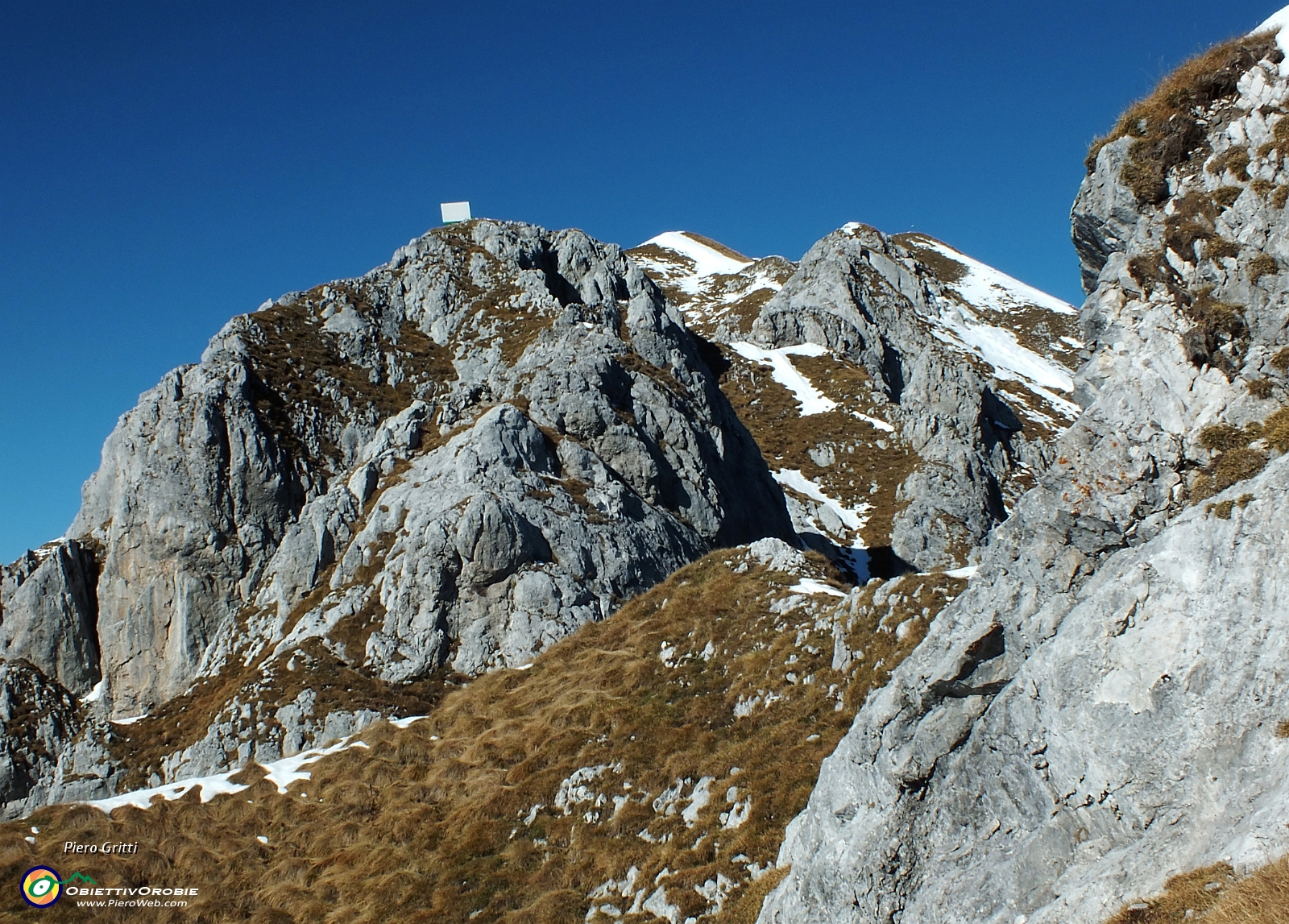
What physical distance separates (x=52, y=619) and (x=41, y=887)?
87.8ft

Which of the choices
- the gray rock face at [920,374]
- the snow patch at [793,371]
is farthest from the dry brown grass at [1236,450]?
the snow patch at [793,371]

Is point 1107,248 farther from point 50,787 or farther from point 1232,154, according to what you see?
point 50,787

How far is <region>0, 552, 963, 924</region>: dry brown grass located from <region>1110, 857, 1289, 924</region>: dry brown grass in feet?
24.6

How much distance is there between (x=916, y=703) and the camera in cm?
1274

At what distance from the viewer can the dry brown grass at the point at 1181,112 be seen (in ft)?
44.6

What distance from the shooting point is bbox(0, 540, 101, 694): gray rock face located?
136 ft

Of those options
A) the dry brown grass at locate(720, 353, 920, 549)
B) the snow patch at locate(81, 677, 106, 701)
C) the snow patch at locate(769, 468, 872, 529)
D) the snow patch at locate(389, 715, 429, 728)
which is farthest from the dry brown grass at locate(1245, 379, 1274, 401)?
the snow patch at locate(769, 468, 872, 529)

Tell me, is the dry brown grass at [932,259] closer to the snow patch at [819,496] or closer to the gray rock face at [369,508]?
the snow patch at [819,496]

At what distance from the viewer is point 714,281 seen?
509 feet

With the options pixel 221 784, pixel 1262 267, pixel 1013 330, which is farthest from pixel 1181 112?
pixel 1013 330

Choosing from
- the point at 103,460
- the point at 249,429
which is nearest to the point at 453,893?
the point at 249,429

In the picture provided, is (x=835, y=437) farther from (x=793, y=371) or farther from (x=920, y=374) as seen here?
(x=793, y=371)

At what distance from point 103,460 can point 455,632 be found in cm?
2942

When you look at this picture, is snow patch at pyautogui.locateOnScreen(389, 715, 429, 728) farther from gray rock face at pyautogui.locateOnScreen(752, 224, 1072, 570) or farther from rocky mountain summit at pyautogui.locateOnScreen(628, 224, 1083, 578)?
gray rock face at pyautogui.locateOnScreen(752, 224, 1072, 570)
